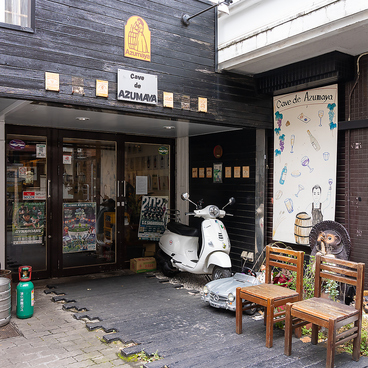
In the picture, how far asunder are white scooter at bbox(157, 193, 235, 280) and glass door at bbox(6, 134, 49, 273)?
195 cm

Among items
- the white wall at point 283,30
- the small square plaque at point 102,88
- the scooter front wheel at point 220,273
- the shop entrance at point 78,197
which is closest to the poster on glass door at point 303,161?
the white wall at point 283,30

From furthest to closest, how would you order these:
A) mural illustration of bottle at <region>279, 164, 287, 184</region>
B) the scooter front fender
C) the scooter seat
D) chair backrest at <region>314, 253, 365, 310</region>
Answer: the scooter seat → mural illustration of bottle at <region>279, 164, 287, 184</region> → the scooter front fender → chair backrest at <region>314, 253, 365, 310</region>

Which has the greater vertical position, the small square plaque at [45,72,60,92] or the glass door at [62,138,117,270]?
the small square plaque at [45,72,60,92]

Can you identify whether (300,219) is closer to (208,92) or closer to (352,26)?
(208,92)

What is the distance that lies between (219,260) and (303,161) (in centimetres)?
176

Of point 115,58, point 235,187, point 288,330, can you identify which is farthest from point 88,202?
point 288,330

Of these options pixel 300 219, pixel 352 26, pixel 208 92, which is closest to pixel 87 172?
pixel 208 92

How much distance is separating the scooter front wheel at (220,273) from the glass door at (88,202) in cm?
221

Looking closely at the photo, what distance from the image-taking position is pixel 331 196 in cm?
470

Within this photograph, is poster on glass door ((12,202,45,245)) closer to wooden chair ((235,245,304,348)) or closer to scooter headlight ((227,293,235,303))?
scooter headlight ((227,293,235,303))

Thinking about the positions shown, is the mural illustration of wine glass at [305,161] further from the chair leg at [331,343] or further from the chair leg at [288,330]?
the chair leg at [331,343]

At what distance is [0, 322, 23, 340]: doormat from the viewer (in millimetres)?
3750

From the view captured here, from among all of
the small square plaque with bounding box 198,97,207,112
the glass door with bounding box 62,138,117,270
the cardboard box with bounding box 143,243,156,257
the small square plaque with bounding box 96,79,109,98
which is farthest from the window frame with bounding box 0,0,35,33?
the cardboard box with bounding box 143,243,156,257

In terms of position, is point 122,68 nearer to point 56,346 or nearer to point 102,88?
point 102,88
